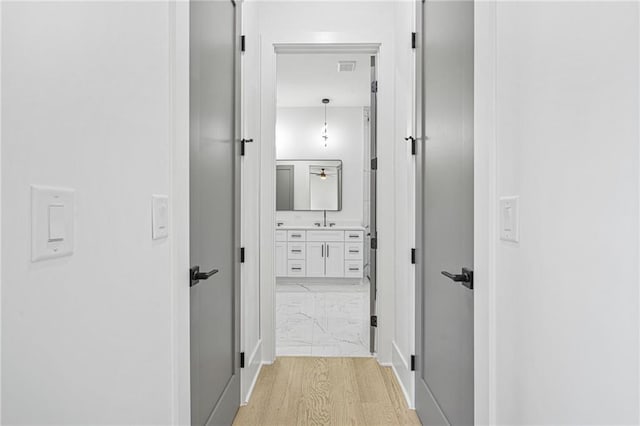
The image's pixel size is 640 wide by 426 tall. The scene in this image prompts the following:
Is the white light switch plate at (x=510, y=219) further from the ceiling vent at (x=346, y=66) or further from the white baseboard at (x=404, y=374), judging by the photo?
the ceiling vent at (x=346, y=66)

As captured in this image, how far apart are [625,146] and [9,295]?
967 millimetres

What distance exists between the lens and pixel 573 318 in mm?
870

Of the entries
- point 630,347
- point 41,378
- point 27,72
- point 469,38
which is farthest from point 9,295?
point 469,38

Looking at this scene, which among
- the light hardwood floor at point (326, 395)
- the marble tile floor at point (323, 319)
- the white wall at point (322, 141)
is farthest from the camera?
the white wall at point (322, 141)

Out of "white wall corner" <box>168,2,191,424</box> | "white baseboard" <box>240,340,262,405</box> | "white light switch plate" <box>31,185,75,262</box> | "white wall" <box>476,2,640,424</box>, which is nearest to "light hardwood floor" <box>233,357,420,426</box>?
"white baseboard" <box>240,340,262,405</box>

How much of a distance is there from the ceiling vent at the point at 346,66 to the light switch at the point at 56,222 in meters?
4.25

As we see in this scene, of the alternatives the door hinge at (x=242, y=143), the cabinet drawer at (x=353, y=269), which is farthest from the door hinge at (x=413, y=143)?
the cabinet drawer at (x=353, y=269)

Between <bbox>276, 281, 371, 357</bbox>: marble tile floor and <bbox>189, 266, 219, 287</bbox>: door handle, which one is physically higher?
<bbox>189, 266, 219, 287</bbox>: door handle

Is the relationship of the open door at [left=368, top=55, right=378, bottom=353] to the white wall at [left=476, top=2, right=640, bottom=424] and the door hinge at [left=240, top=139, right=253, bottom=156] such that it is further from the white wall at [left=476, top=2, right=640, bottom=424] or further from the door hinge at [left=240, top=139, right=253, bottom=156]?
the white wall at [left=476, top=2, right=640, bottom=424]

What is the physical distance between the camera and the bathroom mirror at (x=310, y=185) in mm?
6570

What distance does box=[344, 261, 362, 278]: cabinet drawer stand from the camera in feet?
19.5

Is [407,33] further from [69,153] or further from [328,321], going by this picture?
[328,321]

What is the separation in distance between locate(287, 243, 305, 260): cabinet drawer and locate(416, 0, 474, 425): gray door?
12.6 ft

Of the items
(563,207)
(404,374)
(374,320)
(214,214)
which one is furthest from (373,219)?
(563,207)
